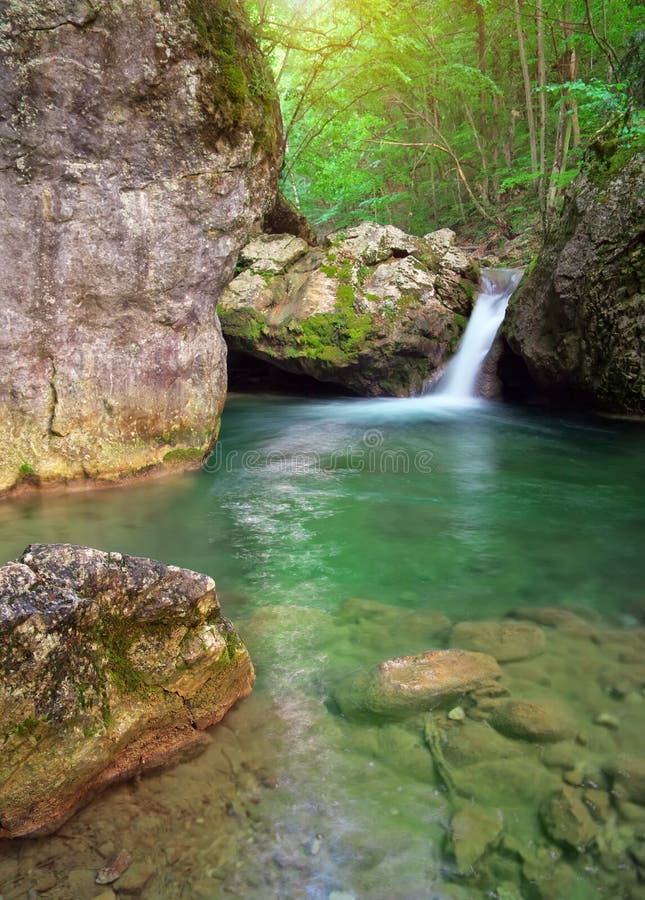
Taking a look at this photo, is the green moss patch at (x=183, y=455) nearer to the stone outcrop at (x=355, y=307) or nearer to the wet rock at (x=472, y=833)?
the stone outcrop at (x=355, y=307)

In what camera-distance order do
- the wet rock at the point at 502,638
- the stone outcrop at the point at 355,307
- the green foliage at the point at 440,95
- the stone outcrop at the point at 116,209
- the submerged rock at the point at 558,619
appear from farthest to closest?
1. the stone outcrop at the point at 355,307
2. the green foliage at the point at 440,95
3. the stone outcrop at the point at 116,209
4. the submerged rock at the point at 558,619
5. the wet rock at the point at 502,638

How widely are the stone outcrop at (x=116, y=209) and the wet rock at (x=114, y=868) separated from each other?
4.81 m

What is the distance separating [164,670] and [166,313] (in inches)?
192

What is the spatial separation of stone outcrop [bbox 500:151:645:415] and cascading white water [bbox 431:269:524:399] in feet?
4.53

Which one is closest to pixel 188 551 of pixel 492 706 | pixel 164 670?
pixel 164 670

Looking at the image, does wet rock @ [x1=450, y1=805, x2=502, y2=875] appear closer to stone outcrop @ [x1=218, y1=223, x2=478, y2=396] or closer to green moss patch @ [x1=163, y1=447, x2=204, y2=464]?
green moss patch @ [x1=163, y1=447, x2=204, y2=464]

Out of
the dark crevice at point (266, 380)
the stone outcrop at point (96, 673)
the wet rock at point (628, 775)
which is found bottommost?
the wet rock at point (628, 775)

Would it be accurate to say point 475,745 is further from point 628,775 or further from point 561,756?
point 628,775

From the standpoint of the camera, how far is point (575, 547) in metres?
4.83

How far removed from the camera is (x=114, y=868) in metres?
2.00

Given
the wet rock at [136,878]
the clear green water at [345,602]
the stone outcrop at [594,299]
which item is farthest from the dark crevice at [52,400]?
the stone outcrop at [594,299]

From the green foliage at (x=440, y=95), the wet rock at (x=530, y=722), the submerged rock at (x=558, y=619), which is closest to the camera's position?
the wet rock at (x=530, y=722)

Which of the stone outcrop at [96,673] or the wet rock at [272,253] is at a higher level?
the wet rock at [272,253]

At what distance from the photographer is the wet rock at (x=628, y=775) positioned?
2.27 meters
